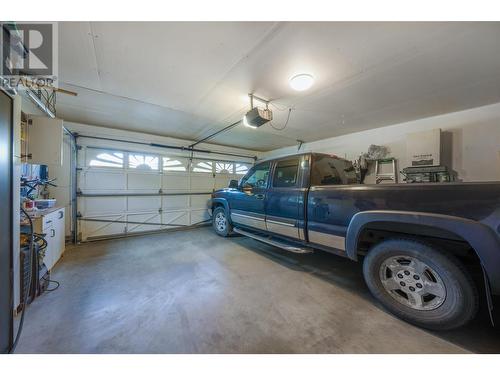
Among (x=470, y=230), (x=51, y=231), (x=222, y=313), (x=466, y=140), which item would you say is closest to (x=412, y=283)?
(x=470, y=230)

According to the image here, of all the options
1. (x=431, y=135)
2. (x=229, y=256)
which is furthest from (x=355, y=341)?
(x=431, y=135)

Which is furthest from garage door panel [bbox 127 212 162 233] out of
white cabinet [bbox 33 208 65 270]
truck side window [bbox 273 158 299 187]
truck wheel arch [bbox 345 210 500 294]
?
truck wheel arch [bbox 345 210 500 294]

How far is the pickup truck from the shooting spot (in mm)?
1375

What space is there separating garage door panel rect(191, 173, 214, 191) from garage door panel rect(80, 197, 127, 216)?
2.00 meters

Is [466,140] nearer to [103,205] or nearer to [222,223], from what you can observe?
[222,223]

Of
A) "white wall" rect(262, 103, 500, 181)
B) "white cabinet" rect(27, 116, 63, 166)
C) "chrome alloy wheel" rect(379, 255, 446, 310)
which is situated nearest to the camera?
"chrome alloy wheel" rect(379, 255, 446, 310)

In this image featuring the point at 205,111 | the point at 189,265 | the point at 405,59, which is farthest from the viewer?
the point at 205,111

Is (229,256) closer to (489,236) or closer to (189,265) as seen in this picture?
(189,265)

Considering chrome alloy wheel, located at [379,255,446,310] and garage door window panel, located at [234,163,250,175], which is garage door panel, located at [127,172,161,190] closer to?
garage door window panel, located at [234,163,250,175]

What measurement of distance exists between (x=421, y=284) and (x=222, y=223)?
12.5 feet

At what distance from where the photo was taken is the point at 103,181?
183 inches
